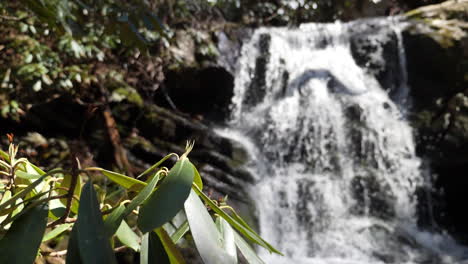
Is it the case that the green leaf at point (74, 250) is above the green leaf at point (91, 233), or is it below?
below

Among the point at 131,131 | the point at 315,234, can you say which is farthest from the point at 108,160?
the point at 315,234

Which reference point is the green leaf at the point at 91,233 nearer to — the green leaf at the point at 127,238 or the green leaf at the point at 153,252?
the green leaf at the point at 153,252

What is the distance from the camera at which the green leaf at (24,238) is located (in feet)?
1.59

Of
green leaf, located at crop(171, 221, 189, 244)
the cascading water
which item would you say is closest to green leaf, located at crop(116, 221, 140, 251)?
green leaf, located at crop(171, 221, 189, 244)

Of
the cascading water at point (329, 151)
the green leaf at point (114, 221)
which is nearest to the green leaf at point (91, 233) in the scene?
the green leaf at point (114, 221)

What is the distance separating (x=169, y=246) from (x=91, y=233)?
130 millimetres

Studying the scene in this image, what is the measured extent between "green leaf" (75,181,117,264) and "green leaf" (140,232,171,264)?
0.06m

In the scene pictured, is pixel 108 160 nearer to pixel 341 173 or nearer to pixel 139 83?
pixel 139 83

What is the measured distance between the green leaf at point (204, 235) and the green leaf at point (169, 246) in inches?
2.5

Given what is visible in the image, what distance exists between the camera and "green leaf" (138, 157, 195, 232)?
46 centimetres

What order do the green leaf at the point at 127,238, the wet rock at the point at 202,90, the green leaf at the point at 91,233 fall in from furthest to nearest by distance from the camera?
1. the wet rock at the point at 202,90
2. the green leaf at the point at 127,238
3. the green leaf at the point at 91,233

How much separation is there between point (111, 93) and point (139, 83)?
663 mm

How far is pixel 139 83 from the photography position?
600cm

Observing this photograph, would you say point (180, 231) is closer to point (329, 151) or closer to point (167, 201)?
point (167, 201)
